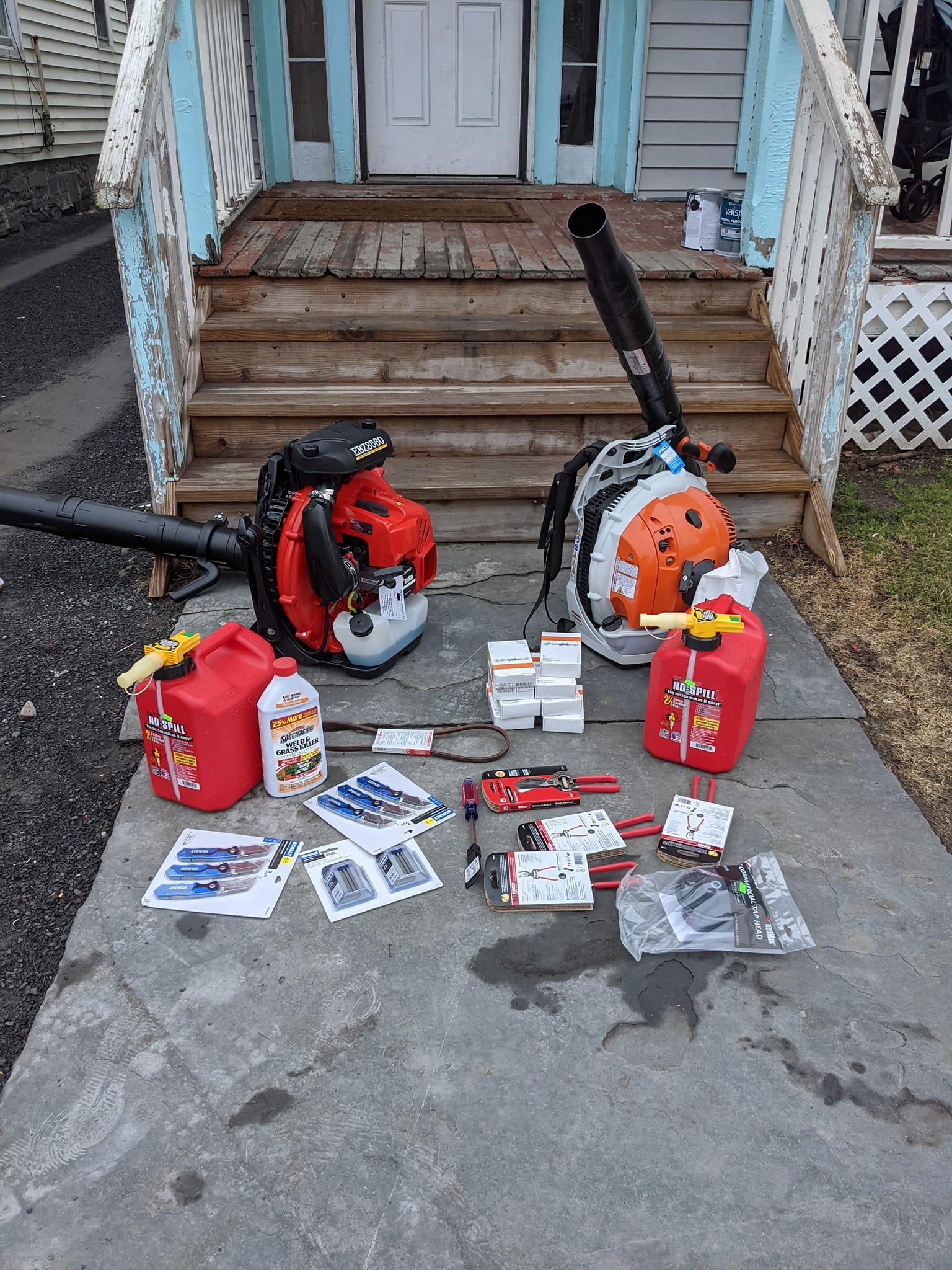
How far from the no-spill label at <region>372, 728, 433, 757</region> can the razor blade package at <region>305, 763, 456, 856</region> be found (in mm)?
102

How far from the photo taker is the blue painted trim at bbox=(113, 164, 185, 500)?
364 cm

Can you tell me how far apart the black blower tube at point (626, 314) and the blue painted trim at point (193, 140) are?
7.62ft

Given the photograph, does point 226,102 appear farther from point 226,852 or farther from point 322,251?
point 226,852

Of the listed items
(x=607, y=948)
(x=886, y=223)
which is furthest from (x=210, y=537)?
(x=886, y=223)

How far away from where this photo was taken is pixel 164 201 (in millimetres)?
3881

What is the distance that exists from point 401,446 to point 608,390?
1.03m

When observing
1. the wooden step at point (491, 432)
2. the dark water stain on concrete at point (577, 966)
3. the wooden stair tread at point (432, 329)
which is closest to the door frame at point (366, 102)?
the wooden stair tread at point (432, 329)

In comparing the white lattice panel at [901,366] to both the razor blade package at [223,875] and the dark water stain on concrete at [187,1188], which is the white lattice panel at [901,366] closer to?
the razor blade package at [223,875]

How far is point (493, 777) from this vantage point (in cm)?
280

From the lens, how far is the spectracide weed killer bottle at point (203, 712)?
2492 mm

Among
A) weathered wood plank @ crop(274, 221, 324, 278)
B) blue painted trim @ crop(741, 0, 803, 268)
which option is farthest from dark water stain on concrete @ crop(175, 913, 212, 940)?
blue painted trim @ crop(741, 0, 803, 268)

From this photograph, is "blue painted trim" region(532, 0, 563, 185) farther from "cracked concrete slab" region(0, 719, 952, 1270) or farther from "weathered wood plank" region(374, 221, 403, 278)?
"cracked concrete slab" region(0, 719, 952, 1270)

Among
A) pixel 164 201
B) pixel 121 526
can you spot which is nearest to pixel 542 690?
pixel 121 526

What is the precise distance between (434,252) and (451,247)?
16 centimetres
